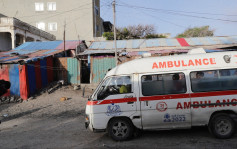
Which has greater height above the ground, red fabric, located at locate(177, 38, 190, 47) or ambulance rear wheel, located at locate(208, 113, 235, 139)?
red fabric, located at locate(177, 38, 190, 47)

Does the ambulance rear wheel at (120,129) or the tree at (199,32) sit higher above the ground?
the tree at (199,32)

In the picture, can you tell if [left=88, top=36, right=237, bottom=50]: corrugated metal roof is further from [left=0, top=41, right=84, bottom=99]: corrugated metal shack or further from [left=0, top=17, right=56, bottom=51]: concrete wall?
A: [left=0, top=17, right=56, bottom=51]: concrete wall

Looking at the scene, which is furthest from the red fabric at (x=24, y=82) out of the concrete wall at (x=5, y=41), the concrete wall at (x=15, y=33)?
the concrete wall at (x=5, y=41)

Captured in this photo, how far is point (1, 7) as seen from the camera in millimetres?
30609

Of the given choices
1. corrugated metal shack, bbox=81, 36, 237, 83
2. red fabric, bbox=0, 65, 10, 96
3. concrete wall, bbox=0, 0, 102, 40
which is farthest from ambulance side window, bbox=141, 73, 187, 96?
concrete wall, bbox=0, 0, 102, 40

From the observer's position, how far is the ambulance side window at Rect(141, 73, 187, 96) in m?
5.32

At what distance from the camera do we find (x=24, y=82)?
13164mm

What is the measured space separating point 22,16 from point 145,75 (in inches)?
1273

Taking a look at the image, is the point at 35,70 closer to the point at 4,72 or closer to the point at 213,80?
the point at 4,72

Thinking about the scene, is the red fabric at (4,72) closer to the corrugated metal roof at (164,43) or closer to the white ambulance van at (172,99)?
the corrugated metal roof at (164,43)

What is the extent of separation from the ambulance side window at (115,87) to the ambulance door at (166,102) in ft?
1.35

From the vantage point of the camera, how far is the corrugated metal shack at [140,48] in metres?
15.9

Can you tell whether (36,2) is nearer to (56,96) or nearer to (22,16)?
(22,16)

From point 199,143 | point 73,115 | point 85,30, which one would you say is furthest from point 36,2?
point 199,143
